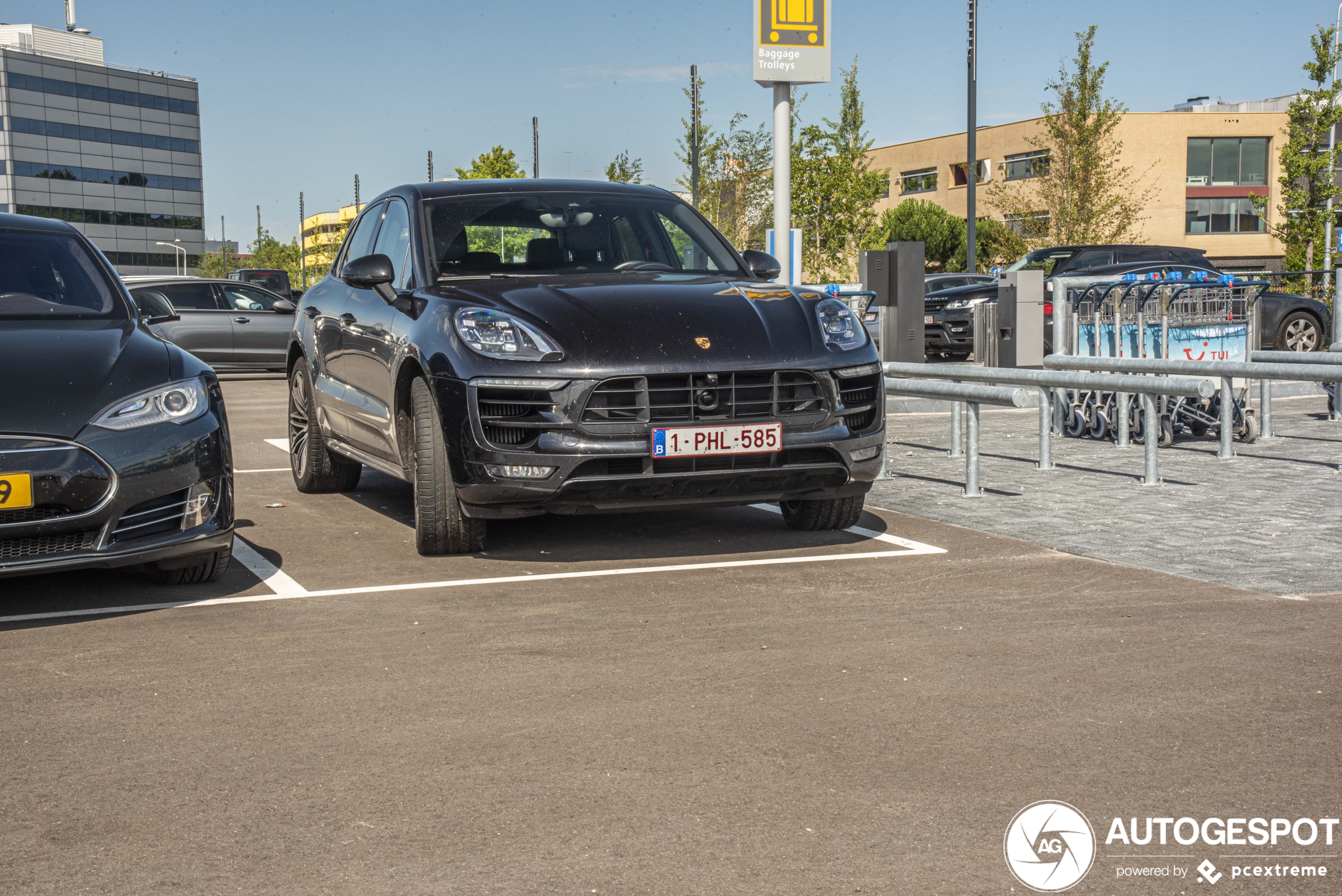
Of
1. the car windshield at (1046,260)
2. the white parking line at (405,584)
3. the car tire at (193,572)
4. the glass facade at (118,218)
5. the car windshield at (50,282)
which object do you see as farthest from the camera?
the glass facade at (118,218)

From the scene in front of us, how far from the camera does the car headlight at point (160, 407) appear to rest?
529 cm

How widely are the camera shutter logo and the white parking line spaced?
9.90ft

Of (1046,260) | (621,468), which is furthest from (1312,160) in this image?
(621,468)

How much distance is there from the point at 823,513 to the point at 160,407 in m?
3.15

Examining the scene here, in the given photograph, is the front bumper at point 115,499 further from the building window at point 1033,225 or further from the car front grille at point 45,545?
the building window at point 1033,225

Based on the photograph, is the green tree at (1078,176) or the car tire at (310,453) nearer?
the car tire at (310,453)

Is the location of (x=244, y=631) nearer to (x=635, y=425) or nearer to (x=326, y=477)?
(x=635, y=425)

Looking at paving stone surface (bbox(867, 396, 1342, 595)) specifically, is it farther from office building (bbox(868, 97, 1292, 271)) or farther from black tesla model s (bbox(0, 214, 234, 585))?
office building (bbox(868, 97, 1292, 271))

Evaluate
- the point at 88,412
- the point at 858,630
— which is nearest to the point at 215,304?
the point at 88,412

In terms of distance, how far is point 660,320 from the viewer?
604 cm

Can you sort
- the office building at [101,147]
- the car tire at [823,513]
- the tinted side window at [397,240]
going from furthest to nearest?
the office building at [101,147]
the tinted side window at [397,240]
the car tire at [823,513]

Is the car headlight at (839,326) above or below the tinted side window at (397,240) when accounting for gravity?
below

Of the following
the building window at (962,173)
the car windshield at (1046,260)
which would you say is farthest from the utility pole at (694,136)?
the building window at (962,173)

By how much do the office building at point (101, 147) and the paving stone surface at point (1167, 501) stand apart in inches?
4117
